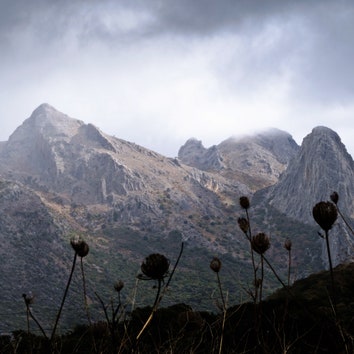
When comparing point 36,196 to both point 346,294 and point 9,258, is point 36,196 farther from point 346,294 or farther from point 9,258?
point 346,294

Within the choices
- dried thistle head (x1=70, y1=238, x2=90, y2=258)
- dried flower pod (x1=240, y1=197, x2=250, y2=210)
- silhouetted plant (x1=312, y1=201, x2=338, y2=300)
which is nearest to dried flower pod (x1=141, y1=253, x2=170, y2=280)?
Result: dried thistle head (x1=70, y1=238, x2=90, y2=258)

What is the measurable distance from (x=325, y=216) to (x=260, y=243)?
0.87 m

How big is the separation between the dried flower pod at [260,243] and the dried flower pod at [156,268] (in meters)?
0.85

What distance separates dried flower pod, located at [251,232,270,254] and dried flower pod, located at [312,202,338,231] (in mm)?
669

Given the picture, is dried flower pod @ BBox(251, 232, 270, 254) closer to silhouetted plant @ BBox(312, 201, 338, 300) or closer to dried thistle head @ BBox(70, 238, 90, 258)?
silhouetted plant @ BBox(312, 201, 338, 300)

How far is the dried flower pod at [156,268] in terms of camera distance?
89.9 inches

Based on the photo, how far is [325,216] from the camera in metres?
2.31

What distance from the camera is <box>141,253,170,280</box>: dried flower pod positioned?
2283 millimetres

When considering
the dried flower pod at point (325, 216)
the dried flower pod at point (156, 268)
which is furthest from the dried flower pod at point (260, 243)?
the dried flower pod at point (156, 268)

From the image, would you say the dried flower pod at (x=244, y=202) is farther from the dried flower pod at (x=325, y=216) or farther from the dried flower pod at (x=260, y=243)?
the dried flower pod at (x=325, y=216)

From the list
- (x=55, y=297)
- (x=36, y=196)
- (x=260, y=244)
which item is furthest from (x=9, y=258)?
(x=260, y=244)

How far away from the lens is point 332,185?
192625 mm

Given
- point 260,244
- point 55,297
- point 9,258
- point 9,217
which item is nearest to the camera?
point 260,244

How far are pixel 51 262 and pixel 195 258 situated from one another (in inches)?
2365
